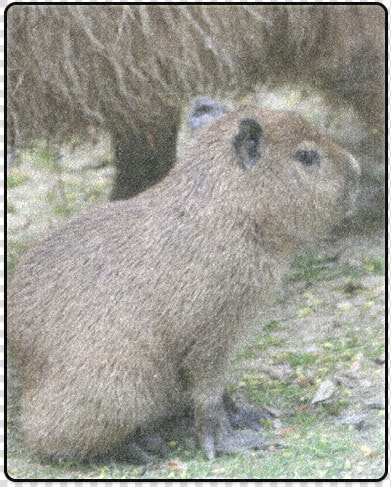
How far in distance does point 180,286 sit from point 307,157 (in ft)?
1.98

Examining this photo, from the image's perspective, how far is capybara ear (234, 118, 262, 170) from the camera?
3.36 m

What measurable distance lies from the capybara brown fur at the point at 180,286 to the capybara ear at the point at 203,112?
8 cm

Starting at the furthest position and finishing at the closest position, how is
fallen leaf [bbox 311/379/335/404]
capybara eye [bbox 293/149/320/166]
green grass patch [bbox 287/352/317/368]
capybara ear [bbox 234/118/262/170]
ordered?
green grass patch [bbox 287/352/317/368]
fallen leaf [bbox 311/379/335/404]
capybara eye [bbox 293/149/320/166]
capybara ear [bbox 234/118/262/170]

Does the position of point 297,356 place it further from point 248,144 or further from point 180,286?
point 248,144

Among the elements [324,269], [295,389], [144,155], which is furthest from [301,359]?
[144,155]

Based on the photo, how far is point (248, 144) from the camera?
3408mm

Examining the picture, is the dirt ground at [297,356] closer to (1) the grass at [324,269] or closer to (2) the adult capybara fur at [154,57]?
(1) the grass at [324,269]

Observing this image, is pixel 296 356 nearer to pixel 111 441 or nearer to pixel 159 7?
pixel 111 441

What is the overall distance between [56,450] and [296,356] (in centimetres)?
103

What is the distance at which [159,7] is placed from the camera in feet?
12.3

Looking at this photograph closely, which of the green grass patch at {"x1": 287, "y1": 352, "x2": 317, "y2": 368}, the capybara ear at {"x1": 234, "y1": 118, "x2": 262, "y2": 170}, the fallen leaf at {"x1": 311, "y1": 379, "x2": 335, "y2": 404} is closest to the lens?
the capybara ear at {"x1": 234, "y1": 118, "x2": 262, "y2": 170}

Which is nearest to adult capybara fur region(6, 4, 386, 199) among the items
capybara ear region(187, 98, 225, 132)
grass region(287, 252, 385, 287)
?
capybara ear region(187, 98, 225, 132)

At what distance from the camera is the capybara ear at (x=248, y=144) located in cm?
336

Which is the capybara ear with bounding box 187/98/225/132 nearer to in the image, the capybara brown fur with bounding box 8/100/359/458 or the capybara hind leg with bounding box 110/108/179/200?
the capybara brown fur with bounding box 8/100/359/458
